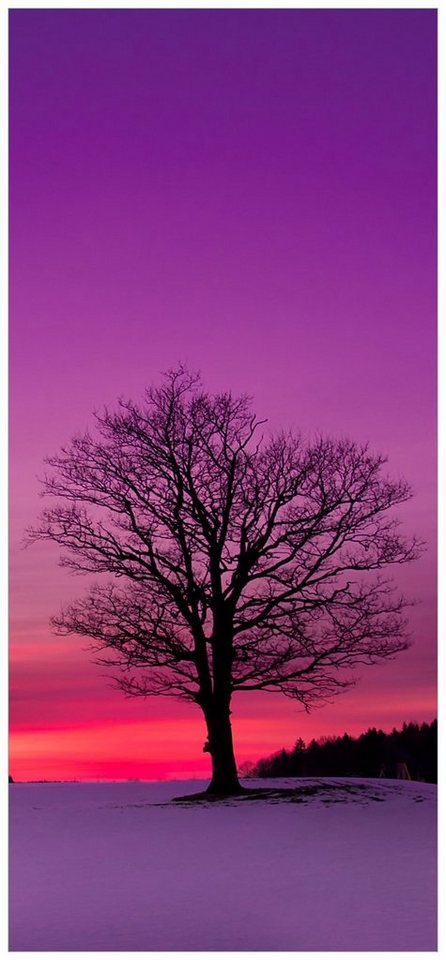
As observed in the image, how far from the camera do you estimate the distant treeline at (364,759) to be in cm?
3072

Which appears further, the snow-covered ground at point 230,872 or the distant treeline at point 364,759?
the distant treeline at point 364,759

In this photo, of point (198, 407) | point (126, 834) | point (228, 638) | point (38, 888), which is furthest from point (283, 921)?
point (198, 407)

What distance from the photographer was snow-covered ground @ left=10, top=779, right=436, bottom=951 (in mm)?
13875

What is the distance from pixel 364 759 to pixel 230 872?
13757 mm

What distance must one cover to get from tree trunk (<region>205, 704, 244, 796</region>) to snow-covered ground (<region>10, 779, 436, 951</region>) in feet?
4.26

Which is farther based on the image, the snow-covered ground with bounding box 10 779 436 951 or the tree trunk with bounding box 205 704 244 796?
the tree trunk with bounding box 205 704 244 796

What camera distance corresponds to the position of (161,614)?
1102 inches

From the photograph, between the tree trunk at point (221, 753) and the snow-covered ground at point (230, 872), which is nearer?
the snow-covered ground at point (230, 872)

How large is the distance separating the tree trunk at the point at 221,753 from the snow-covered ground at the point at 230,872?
1.30 meters

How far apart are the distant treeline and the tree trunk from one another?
322 centimetres

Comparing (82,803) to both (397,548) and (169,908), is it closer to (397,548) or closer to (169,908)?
(397,548)

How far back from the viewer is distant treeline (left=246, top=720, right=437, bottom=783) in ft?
101

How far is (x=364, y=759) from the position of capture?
3122 cm
